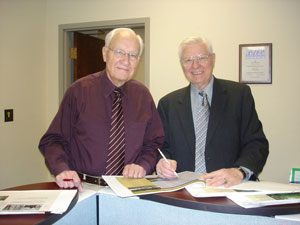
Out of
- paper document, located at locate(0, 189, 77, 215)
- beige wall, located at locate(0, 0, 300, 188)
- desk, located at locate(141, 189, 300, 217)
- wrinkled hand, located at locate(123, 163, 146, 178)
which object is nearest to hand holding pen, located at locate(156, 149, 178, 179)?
wrinkled hand, located at locate(123, 163, 146, 178)

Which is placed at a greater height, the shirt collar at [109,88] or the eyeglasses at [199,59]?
the eyeglasses at [199,59]

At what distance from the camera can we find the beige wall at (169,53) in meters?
2.94

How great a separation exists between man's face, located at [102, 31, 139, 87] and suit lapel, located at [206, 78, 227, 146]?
60 cm

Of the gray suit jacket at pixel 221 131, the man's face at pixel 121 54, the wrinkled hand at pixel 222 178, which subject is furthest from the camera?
the gray suit jacket at pixel 221 131

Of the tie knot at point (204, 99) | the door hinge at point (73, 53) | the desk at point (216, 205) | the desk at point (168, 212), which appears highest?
the door hinge at point (73, 53)

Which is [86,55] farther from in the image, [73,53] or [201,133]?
[201,133]

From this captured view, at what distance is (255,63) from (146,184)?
7.47 ft

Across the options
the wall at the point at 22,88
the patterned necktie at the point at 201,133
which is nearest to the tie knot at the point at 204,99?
the patterned necktie at the point at 201,133

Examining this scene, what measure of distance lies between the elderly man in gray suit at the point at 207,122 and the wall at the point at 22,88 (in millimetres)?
2055

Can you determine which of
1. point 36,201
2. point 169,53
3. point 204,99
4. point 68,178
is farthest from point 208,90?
point 169,53

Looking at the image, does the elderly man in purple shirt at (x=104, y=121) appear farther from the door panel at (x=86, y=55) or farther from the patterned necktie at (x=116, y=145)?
the door panel at (x=86, y=55)

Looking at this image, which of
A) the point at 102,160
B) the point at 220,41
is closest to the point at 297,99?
the point at 220,41

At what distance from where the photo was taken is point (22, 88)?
3271 millimetres

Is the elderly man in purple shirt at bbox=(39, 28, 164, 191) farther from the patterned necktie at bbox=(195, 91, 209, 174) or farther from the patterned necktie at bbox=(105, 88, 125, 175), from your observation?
the patterned necktie at bbox=(195, 91, 209, 174)
